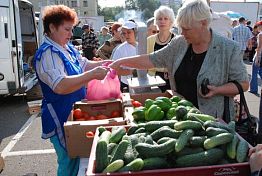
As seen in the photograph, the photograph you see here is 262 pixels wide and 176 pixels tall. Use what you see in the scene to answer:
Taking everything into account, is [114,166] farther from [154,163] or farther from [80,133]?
[80,133]

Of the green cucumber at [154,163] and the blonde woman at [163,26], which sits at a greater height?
the blonde woman at [163,26]

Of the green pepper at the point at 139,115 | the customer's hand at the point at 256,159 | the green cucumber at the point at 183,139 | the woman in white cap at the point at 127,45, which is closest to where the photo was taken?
the customer's hand at the point at 256,159

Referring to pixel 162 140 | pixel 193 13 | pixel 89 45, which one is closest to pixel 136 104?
pixel 193 13

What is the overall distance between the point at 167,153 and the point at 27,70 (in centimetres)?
773

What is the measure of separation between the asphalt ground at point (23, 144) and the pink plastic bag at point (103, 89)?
1.70 metres

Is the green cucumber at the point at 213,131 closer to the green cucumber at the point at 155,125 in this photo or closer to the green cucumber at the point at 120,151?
the green cucumber at the point at 155,125

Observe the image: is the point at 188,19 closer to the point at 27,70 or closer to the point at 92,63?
the point at 92,63

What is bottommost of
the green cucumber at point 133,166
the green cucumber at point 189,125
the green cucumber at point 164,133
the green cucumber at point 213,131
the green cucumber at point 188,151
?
the green cucumber at point 133,166

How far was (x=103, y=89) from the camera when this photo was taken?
2980 mm

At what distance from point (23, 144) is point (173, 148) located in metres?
4.17

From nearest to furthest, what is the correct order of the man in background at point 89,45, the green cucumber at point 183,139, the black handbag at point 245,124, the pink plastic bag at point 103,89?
the green cucumber at point 183,139, the black handbag at point 245,124, the pink plastic bag at point 103,89, the man in background at point 89,45

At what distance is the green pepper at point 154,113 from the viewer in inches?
84.9

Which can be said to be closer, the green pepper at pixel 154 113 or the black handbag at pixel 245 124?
the green pepper at pixel 154 113

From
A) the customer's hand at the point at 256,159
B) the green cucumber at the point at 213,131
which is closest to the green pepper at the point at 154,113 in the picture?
the green cucumber at the point at 213,131
